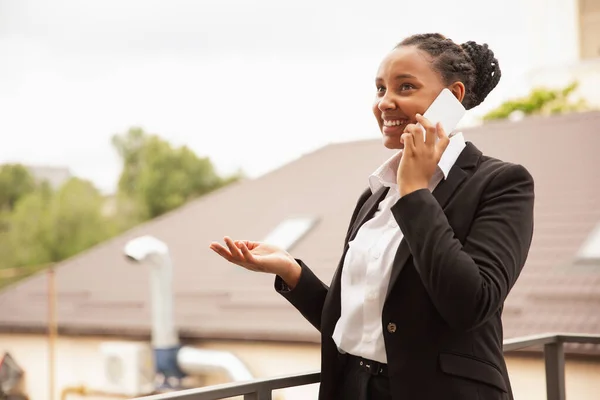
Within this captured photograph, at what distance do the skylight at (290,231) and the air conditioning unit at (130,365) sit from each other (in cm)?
197

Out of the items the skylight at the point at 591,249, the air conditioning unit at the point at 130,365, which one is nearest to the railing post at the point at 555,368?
the skylight at the point at 591,249

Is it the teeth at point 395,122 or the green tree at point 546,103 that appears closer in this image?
the teeth at point 395,122

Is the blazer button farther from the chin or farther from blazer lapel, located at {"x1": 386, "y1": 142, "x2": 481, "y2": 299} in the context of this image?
the chin

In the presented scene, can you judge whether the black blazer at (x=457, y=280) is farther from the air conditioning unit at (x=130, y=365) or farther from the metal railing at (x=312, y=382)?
the air conditioning unit at (x=130, y=365)

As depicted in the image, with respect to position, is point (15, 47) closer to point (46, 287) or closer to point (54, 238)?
point (54, 238)

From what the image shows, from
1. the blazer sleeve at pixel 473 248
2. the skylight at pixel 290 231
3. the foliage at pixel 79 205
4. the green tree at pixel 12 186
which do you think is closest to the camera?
the blazer sleeve at pixel 473 248

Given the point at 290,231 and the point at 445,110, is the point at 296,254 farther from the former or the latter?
the point at 445,110

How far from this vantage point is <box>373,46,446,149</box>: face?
1.20m

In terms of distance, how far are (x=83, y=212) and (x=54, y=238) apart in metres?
1.44

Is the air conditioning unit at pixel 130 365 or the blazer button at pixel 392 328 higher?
the air conditioning unit at pixel 130 365

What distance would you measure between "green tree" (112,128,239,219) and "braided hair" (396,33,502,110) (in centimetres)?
2981

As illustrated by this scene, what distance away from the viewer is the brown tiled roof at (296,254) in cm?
778

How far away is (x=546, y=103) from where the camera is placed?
1431 centimetres

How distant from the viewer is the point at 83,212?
31531mm
